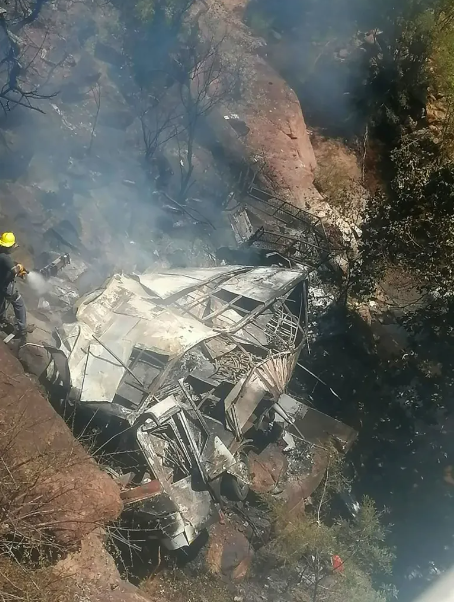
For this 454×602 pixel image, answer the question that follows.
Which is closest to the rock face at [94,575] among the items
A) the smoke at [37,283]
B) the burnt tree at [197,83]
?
the smoke at [37,283]

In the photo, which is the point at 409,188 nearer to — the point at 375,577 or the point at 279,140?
the point at 279,140

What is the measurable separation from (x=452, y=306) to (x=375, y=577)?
5.44 m

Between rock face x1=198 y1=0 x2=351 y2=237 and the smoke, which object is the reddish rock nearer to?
the smoke

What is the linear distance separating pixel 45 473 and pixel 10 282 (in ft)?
9.24

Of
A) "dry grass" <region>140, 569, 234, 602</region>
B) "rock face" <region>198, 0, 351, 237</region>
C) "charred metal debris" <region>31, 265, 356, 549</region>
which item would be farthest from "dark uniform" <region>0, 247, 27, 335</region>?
"rock face" <region>198, 0, 351, 237</region>

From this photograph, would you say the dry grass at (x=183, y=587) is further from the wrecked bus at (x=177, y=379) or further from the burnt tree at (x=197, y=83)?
the burnt tree at (x=197, y=83)

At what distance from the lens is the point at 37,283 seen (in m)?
8.48

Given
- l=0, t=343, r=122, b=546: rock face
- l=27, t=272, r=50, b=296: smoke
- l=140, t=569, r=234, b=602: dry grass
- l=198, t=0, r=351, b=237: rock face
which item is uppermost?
l=198, t=0, r=351, b=237: rock face

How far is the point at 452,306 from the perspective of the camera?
10562mm

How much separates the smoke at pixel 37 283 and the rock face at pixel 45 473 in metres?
2.23

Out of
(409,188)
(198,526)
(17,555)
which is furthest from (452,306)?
(17,555)

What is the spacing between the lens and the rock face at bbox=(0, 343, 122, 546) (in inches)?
200

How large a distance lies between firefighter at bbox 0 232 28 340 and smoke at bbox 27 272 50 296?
1.09 meters

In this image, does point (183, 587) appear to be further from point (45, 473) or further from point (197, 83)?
point (197, 83)
